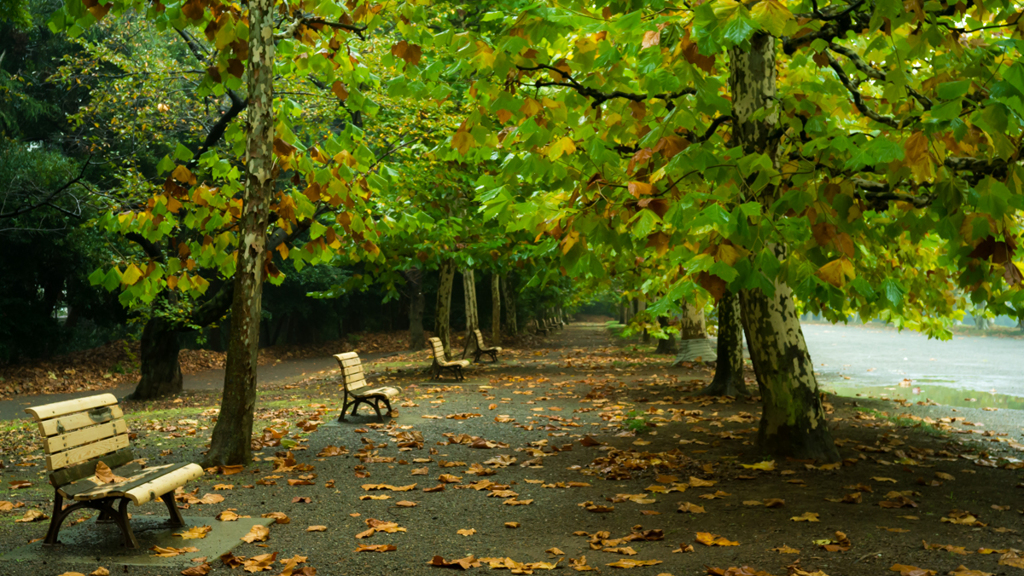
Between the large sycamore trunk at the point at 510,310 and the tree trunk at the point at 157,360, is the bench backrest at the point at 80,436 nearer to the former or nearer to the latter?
the tree trunk at the point at 157,360

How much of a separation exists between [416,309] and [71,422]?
27296 millimetres

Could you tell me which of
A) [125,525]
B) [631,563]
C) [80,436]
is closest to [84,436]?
[80,436]

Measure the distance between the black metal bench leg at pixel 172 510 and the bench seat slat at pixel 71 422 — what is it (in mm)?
736

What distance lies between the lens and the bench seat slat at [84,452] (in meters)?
4.53

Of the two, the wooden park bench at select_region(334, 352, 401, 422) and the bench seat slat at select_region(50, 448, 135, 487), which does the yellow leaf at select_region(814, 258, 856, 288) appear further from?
the wooden park bench at select_region(334, 352, 401, 422)

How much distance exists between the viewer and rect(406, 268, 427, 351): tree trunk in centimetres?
3119

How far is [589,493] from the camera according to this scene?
5.93 m

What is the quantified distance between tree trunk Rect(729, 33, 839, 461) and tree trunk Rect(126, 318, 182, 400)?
12.4 meters

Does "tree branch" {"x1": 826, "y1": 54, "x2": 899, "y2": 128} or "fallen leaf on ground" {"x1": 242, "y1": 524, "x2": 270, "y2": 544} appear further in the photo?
"tree branch" {"x1": 826, "y1": 54, "x2": 899, "y2": 128}

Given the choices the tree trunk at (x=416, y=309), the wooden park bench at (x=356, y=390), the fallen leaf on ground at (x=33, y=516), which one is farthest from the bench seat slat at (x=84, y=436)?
the tree trunk at (x=416, y=309)

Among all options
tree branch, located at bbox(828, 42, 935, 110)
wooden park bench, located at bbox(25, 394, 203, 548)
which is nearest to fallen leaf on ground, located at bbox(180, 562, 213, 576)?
wooden park bench, located at bbox(25, 394, 203, 548)

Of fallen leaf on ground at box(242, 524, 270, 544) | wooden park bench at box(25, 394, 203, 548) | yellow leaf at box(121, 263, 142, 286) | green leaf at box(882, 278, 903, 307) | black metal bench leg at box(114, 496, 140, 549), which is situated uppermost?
yellow leaf at box(121, 263, 142, 286)

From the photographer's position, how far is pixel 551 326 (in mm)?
45156

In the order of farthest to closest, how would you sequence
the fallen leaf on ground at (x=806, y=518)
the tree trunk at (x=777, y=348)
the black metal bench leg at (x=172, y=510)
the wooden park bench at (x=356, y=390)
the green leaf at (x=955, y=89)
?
the wooden park bench at (x=356, y=390) → the tree trunk at (x=777, y=348) → the fallen leaf on ground at (x=806, y=518) → the black metal bench leg at (x=172, y=510) → the green leaf at (x=955, y=89)
